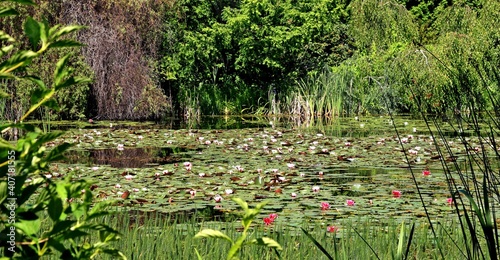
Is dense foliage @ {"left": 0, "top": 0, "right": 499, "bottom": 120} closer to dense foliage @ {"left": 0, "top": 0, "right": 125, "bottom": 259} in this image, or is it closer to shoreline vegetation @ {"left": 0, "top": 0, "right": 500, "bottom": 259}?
shoreline vegetation @ {"left": 0, "top": 0, "right": 500, "bottom": 259}

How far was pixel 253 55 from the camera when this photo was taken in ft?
62.7

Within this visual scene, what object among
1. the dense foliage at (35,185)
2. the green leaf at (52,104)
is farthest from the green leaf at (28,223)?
the green leaf at (52,104)

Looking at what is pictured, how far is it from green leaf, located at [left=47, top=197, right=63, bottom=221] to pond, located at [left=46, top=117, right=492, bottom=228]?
9.49 ft

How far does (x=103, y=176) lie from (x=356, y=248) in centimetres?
349

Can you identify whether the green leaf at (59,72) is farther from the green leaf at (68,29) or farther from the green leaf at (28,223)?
the green leaf at (28,223)

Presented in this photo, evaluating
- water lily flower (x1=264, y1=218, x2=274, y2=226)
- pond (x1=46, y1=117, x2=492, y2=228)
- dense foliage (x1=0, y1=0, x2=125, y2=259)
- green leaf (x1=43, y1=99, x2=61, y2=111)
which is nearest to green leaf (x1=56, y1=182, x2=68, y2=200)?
dense foliage (x1=0, y1=0, x2=125, y2=259)

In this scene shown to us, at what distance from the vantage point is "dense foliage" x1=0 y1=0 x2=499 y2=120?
1197 cm

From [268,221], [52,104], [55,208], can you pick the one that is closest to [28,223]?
[55,208]

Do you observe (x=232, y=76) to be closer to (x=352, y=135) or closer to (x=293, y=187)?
(x=352, y=135)

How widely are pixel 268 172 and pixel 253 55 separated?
12.8m

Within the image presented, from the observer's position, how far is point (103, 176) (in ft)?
20.2

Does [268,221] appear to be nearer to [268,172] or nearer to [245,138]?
[268,172]

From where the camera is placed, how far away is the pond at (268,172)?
4.98m

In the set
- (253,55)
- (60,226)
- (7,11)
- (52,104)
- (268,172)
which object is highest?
(253,55)
